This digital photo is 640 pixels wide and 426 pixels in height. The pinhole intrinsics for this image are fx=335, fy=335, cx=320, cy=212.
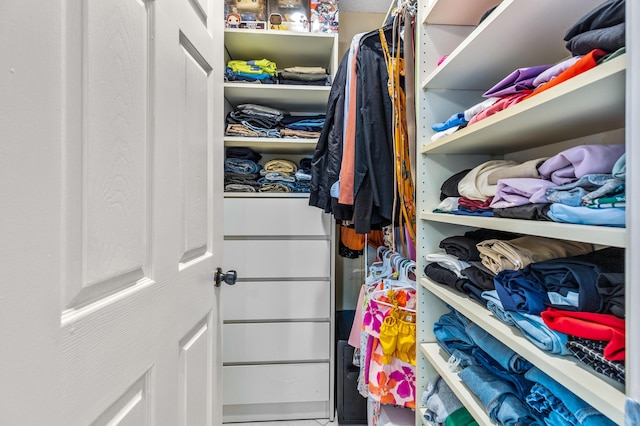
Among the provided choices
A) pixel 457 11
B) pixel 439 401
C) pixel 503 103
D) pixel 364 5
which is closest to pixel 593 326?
pixel 503 103

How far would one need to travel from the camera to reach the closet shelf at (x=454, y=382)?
75 cm

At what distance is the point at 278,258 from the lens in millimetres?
1831

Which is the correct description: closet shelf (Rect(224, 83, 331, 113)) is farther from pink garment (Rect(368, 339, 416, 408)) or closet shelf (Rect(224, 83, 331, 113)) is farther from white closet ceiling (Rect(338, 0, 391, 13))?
pink garment (Rect(368, 339, 416, 408))

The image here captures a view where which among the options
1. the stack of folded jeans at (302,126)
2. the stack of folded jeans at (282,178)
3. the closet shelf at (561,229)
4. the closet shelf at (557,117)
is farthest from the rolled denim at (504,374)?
the stack of folded jeans at (302,126)

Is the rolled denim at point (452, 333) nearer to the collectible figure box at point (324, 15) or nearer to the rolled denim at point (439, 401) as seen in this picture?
the rolled denim at point (439, 401)

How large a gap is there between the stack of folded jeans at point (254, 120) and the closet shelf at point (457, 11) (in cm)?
108

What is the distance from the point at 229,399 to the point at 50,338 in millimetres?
1673

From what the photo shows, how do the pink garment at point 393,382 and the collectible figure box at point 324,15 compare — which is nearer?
the pink garment at point 393,382

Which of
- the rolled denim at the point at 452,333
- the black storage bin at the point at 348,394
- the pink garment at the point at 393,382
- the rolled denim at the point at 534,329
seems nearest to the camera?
the rolled denim at the point at 534,329

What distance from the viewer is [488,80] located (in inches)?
39.9

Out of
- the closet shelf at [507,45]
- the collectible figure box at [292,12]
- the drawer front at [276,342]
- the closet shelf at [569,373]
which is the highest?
the collectible figure box at [292,12]

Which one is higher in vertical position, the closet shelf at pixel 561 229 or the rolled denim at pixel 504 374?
the closet shelf at pixel 561 229

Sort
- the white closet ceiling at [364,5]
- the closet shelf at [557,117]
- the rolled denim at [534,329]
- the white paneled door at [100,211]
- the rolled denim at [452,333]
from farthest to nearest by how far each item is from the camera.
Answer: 1. the white closet ceiling at [364,5]
2. the rolled denim at [452,333]
3. the rolled denim at [534,329]
4. the closet shelf at [557,117]
5. the white paneled door at [100,211]

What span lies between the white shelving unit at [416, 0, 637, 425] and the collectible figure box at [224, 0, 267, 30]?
1.13m
